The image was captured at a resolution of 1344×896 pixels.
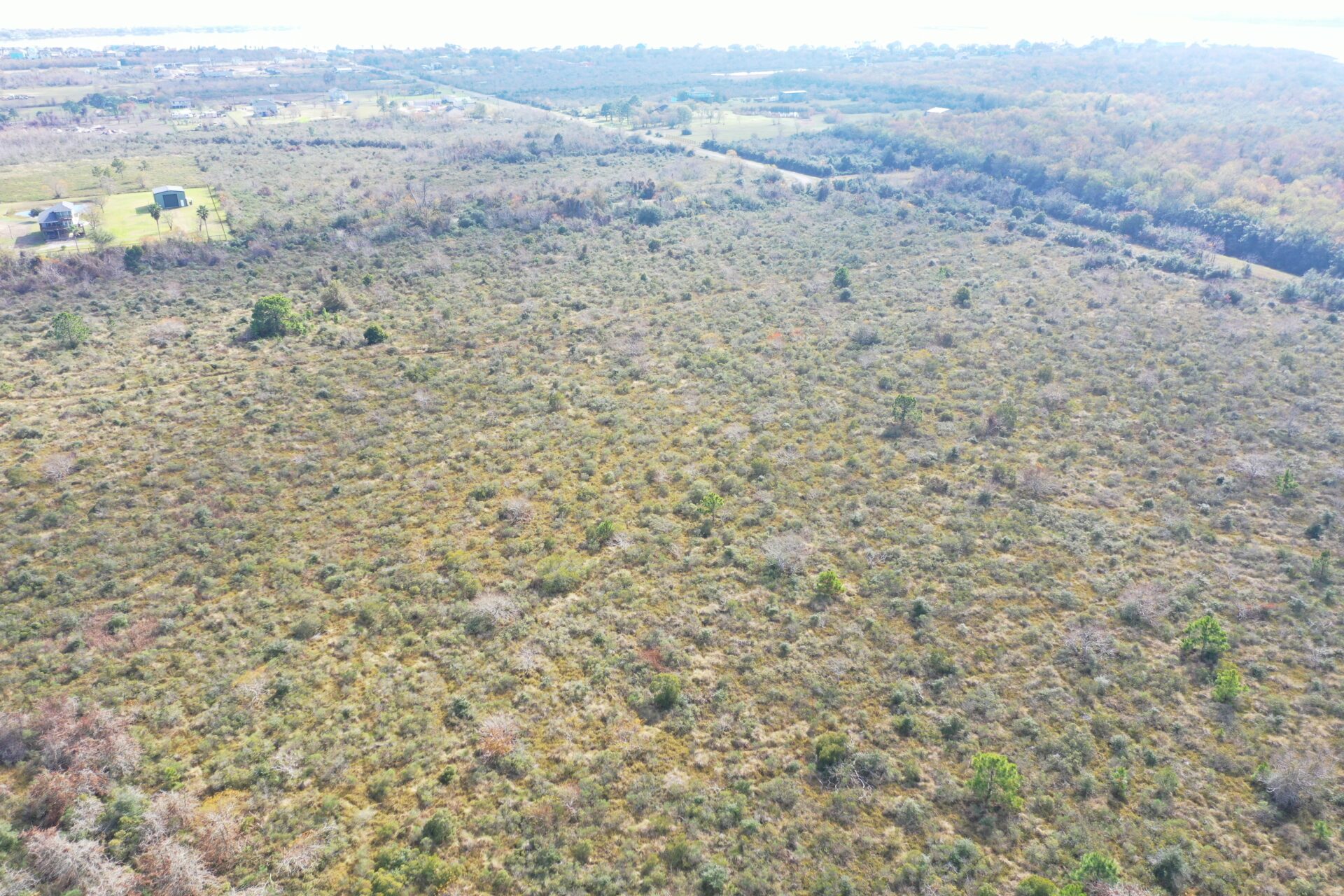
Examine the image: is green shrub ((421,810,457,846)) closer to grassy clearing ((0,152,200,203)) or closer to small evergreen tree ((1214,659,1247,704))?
small evergreen tree ((1214,659,1247,704))

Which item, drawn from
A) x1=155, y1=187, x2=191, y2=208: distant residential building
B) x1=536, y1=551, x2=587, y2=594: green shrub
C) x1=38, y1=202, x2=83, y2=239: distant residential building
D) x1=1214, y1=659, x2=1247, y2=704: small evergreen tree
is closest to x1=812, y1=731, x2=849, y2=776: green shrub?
x1=536, y1=551, x2=587, y2=594: green shrub

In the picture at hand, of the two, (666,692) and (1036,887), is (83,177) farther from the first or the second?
(1036,887)

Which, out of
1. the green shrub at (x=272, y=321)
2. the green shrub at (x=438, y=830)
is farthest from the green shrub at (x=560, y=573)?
the green shrub at (x=272, y=321)

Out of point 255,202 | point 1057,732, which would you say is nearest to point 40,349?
point 255,202

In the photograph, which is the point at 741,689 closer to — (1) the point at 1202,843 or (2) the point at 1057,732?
(2) the point at 1057,732

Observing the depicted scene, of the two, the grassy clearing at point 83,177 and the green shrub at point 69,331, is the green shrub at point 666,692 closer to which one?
the green shrub at point 69,331
